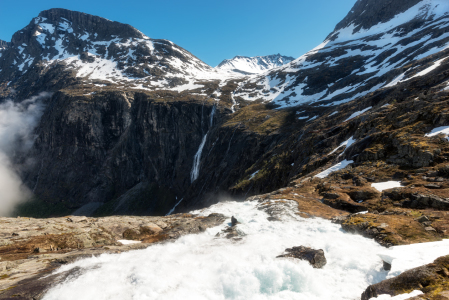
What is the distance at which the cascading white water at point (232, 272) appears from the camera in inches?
357

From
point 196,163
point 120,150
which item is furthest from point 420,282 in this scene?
point 120,150

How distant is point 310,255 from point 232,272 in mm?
4423

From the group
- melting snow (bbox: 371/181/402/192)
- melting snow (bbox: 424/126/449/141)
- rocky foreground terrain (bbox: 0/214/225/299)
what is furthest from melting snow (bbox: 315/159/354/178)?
rocky foreground terrain (bbox: 0/214/225/299)

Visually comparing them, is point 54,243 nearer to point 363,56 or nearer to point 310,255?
point 310,255

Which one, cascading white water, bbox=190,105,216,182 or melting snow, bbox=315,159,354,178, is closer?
melting snow, bbox=315,159,354,178

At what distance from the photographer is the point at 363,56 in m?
127

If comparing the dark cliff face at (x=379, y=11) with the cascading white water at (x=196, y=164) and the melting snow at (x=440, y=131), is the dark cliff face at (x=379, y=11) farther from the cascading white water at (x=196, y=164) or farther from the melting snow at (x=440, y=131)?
the melting snow at (x=440, y=131)

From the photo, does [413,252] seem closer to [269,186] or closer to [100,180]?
[269,186]

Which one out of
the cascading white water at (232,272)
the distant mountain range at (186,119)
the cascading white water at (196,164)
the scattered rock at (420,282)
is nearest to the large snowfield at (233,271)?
the cascading white water at (232,272)

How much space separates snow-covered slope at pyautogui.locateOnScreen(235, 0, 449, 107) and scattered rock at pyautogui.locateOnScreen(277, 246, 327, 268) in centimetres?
8336

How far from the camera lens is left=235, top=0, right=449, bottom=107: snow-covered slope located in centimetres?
8989

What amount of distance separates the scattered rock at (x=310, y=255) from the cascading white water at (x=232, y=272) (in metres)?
0.36

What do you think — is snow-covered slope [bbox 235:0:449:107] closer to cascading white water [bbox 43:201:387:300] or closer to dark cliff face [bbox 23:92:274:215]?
dark cliff face [bbox 23:92:274:215]

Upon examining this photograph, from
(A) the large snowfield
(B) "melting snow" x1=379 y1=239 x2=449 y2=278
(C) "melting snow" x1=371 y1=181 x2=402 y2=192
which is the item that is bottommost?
(A) the large snowfield
